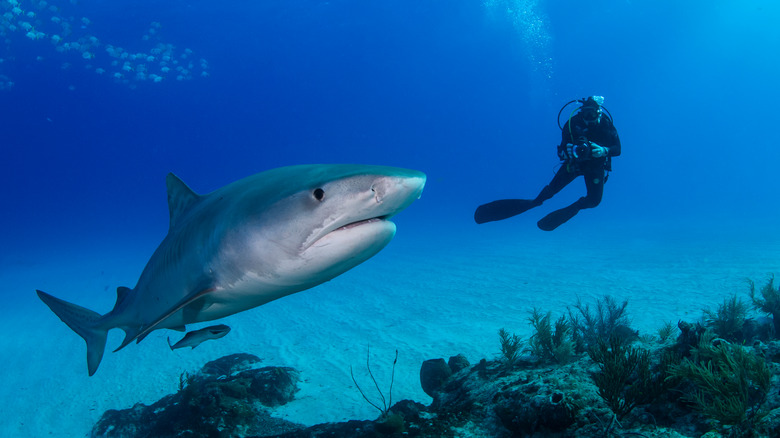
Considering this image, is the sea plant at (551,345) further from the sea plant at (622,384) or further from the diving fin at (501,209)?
the diving fin at (501,209)

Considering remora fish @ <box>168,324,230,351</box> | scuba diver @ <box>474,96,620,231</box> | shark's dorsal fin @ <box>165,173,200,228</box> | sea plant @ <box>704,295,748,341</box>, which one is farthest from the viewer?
scuba diver @ <box>474,96,620,231</box>

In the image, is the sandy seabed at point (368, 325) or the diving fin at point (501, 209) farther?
the diving fin at point (501, 209)

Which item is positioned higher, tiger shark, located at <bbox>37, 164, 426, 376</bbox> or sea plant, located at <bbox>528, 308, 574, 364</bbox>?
tiger shark, located at <bbox>37, 164, 426, 376</bbox>

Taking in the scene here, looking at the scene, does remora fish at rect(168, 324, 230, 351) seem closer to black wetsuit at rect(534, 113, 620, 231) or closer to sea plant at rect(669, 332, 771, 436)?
sea plant at rect(669, 332, 771, 436)

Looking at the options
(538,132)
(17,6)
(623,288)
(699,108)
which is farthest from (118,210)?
(699,108)

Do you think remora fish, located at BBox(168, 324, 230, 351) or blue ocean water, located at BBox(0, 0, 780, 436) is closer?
remora fish, located at BBox(168, 324, 230, 351)

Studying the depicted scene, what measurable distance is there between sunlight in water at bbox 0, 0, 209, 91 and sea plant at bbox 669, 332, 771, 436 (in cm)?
4156

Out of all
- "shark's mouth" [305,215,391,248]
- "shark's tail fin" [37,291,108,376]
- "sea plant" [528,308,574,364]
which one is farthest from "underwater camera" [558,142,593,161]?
"shark's tail fin" [37,291,108,376]

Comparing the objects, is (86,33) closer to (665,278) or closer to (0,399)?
(0,399)

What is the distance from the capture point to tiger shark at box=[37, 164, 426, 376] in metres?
1.93

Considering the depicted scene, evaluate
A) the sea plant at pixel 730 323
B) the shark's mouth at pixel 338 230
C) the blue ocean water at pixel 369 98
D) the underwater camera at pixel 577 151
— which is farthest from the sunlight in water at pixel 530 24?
the shark's mouth at pixel 338 230

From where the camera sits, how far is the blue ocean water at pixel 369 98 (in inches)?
1880

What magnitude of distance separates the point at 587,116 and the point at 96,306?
19.8 meters

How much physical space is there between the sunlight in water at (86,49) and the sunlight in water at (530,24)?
63.8m
